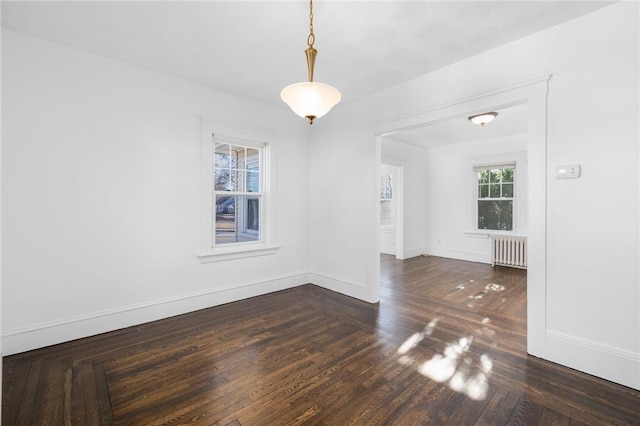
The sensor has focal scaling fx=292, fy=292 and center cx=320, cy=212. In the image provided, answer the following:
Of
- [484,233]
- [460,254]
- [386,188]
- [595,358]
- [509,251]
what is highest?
[386,188]

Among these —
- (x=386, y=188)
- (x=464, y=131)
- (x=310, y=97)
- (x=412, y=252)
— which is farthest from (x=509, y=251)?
(x=310, y=97)

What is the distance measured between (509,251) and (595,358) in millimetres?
4166

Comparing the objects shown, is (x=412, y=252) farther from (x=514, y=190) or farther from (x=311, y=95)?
(x=311, y=95)

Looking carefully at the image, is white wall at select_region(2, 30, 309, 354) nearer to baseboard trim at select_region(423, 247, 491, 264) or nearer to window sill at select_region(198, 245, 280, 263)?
window sill at select_region(198, 245, 280, 263)

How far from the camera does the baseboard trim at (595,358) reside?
2.11m

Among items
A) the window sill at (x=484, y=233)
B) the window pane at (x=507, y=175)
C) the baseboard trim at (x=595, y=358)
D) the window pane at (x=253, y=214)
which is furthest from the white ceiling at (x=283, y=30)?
the window sill at (x=484, y=233)

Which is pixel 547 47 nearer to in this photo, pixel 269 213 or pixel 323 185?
pixel 323 185

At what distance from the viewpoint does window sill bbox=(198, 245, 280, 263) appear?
12.2 feet

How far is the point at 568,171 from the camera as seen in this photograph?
2359 millimetres

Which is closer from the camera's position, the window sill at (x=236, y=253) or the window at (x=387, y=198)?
the window sill at (x=236, y=253)

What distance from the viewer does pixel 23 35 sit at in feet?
8.47

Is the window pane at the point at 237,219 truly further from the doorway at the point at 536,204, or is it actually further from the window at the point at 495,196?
the window at the point at 495,196

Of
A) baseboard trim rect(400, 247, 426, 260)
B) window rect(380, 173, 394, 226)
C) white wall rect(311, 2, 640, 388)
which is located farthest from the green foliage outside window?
white wall rect(311, 2, 640, 388)

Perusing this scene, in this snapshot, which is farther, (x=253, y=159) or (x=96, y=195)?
(x=253, y=159)
